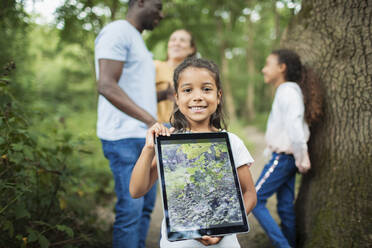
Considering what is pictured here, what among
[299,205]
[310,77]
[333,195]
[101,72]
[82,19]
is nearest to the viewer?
[101,72]

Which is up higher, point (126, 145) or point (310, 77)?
point (310, 77)

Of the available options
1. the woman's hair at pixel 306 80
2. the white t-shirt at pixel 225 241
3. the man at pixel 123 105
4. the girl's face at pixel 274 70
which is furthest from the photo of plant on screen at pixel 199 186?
the girl's face at pixel 274 70

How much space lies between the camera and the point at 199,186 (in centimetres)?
150

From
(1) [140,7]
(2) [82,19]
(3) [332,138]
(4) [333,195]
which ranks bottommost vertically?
(4) [333,195]

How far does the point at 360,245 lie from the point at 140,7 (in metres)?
2.83

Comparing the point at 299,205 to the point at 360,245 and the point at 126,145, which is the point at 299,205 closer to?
the point at 360,245

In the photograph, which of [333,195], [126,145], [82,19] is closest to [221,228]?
[126,145]

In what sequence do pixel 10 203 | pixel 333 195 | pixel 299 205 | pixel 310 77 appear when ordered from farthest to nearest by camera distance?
pixel 299 205 → pixel 310 77 → pixel 333 195 → pixel 10 203

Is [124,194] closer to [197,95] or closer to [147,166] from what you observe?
[147,166]

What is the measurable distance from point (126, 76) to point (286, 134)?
173cm

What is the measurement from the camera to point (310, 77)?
114 inches

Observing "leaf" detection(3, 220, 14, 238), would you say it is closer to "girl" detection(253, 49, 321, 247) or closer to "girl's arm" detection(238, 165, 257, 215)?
"girl's arm" detection(238, 165, 257, 215)

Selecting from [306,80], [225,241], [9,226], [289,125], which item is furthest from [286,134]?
[9,226]

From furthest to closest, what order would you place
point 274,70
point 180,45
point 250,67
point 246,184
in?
point 250,67, point 180,45, point 274,70, point 246,184
